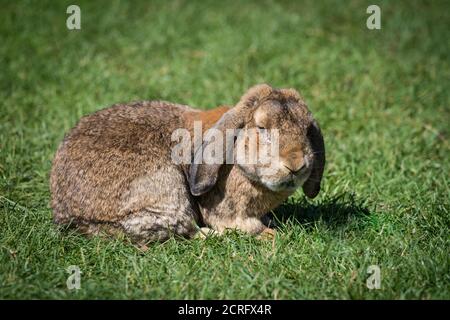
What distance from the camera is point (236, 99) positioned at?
25.5ft

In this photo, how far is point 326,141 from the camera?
6.93 m

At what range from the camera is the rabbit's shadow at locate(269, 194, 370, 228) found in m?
5.38

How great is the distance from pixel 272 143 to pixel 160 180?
95 centimetres

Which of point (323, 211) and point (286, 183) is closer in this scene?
point (286, 183)

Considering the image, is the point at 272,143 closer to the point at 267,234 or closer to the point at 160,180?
the point at 267,234

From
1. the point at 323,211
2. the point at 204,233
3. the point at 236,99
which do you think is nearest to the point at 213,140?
the point at 204,233

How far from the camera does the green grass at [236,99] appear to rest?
14.6ft

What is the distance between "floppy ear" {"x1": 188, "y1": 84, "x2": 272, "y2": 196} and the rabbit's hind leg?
0.25 m

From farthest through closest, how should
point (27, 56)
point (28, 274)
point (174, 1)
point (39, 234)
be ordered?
point (174, 1)
point (27, 56)
point (39, 234)
point (28, 274)

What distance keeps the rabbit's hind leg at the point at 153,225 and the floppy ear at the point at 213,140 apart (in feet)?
0.82

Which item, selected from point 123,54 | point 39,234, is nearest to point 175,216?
point 39,234

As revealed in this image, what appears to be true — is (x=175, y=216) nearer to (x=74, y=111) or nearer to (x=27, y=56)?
(x=74, y=111)
